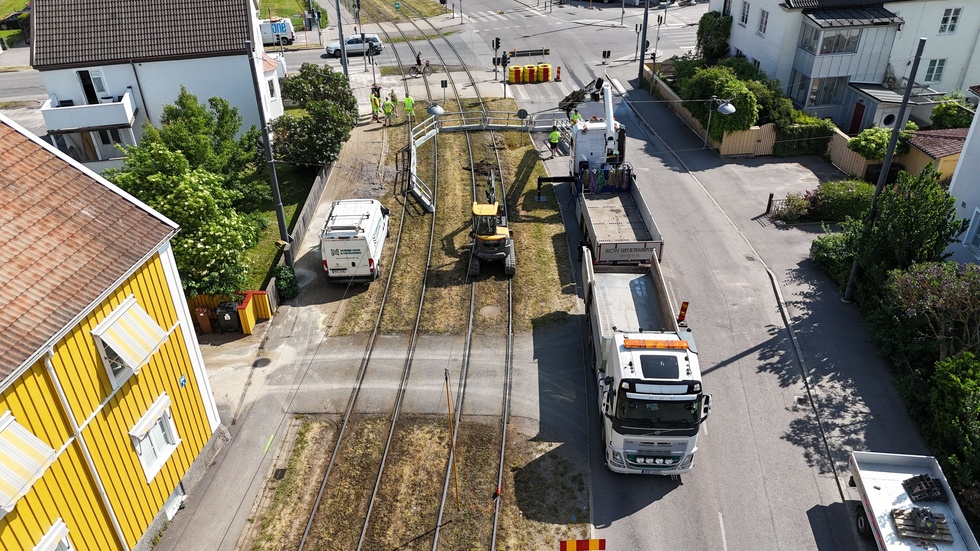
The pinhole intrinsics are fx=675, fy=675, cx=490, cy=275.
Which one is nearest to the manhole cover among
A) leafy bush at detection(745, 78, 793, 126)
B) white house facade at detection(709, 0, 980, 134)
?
leafy bush at detection(745, 78, 793, 126)

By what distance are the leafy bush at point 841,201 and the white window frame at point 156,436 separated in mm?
25579

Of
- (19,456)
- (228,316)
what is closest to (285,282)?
(228,316)

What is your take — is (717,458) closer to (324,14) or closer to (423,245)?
(423,245)

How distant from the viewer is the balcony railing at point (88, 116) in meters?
32.0

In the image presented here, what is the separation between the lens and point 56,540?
478 inches

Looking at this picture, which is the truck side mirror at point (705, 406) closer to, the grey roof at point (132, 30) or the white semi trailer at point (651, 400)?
the white semi trailer at point (651, 400)

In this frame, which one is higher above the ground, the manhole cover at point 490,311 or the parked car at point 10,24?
the parked car at point 10,24

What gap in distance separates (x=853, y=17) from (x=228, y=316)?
35575 mm

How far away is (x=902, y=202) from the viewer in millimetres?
20734

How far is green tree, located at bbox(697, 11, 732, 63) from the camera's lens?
144ft

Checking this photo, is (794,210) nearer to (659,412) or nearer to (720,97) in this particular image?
(720,97)

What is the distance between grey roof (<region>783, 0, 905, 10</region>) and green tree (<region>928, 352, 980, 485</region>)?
2581cm

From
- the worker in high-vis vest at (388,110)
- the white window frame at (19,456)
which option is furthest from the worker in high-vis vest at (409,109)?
the white window frame at (19,456)

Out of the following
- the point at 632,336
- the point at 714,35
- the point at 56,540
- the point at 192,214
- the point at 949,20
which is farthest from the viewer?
the point at 714,35
